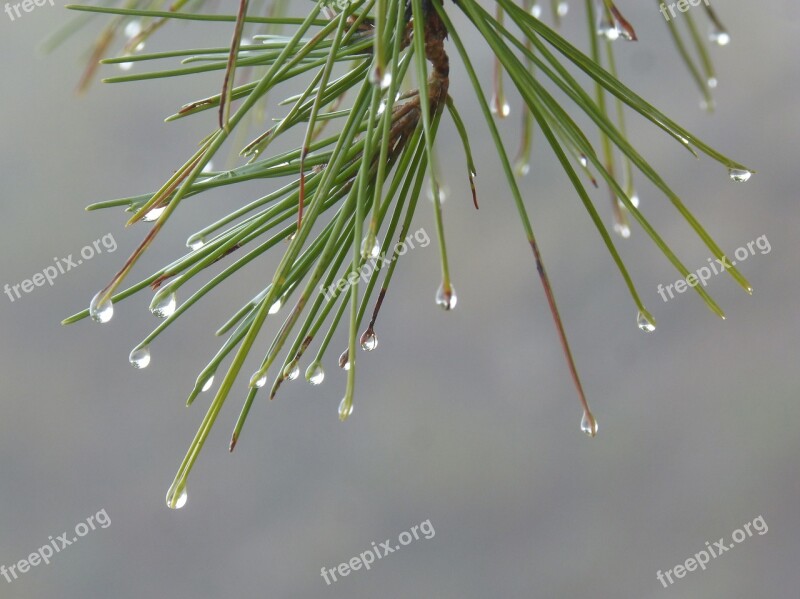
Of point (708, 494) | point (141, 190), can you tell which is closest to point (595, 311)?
point (708, 494)

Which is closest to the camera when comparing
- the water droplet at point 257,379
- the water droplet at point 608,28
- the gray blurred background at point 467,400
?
the water droplet at point 257,379

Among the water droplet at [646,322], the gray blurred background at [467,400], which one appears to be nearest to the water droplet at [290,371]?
the water droplet at [646,322]

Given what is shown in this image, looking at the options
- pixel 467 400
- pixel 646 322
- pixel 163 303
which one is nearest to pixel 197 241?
pixel 163 303

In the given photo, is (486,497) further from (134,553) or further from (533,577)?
(134,553)

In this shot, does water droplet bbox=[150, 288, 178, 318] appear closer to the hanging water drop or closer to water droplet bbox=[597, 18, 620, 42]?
the hanging water drop

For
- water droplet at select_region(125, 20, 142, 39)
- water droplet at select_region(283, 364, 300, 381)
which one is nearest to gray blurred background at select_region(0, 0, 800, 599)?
water droplet at select_region(125, 20, 142, 39)

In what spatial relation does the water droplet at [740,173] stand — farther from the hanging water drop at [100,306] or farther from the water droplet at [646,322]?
the hanging water drop at [100,306]
